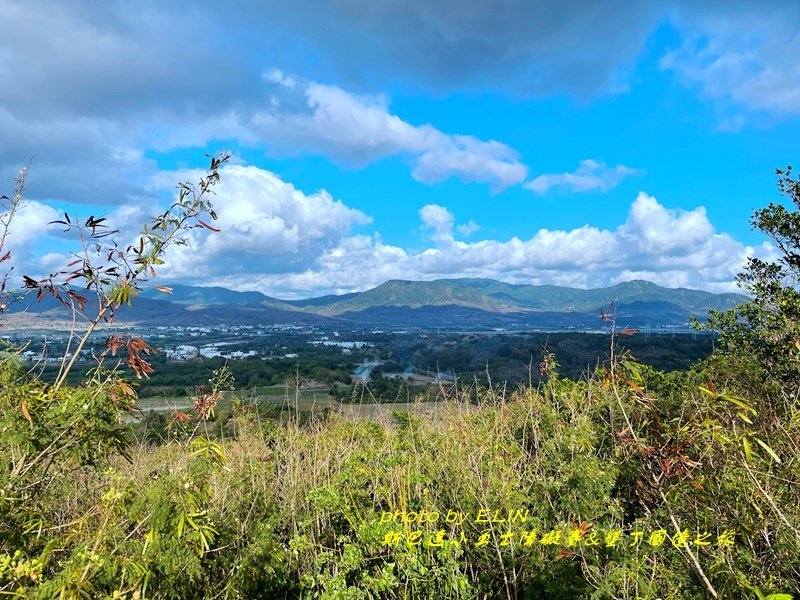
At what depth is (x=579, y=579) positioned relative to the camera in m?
2.62

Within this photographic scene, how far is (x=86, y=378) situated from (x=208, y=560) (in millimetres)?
1258

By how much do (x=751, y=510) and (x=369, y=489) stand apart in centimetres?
266

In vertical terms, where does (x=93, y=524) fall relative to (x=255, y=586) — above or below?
above

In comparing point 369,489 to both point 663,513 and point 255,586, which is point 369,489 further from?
point 663,513

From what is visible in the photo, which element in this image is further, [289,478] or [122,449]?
[289,478]

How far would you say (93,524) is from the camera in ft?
9.07

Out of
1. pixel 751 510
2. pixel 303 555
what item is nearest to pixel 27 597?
pixel 303 555

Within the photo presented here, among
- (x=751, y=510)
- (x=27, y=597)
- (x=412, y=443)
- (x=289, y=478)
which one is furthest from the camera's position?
(x=412, y=443)

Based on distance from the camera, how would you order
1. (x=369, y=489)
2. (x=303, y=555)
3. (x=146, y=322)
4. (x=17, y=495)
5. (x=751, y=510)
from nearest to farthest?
(x=17, y=495), (x=751, y=510), (x=303, y=555), (x=369, y=489), (x=146, y=322)

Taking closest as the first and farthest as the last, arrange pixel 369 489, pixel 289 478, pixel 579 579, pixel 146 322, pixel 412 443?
pixel 579 579 → pixel 369 489 → pixel 289 478 → pixel 412 443 → pixel 146 322

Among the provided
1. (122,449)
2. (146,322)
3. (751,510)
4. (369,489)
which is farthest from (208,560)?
(146,322)

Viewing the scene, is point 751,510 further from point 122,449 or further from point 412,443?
point 122,449

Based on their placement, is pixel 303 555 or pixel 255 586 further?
pixel 303 555

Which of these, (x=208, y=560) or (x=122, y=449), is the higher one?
(x=122, y=449)
